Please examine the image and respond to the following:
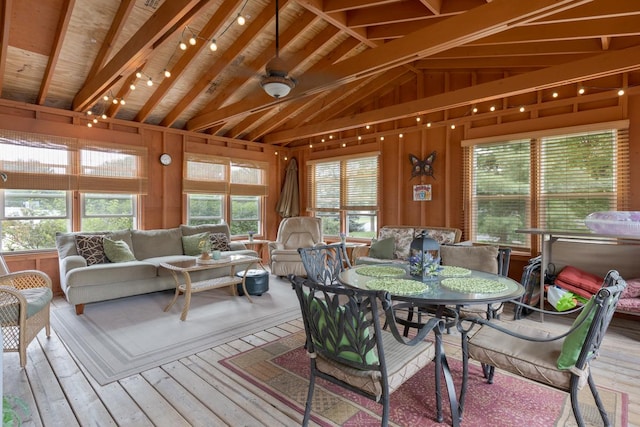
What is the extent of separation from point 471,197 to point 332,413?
4.14 metres

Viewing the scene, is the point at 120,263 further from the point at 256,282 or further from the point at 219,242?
the point at 256,282

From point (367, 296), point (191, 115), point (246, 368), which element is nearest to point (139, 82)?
point (191, 115)

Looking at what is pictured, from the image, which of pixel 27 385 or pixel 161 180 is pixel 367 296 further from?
pixel 161 180

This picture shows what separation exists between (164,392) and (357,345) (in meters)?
1.58

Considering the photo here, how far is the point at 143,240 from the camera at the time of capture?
5336 millimetres

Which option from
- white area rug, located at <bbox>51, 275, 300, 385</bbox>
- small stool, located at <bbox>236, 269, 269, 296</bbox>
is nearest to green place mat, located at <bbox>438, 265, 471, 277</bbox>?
white area rug, located at <bbox>51, 275, 300, 385</bbox>

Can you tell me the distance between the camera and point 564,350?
184cm

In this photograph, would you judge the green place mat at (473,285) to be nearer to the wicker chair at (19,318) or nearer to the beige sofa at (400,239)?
the beige sofa at (400,239)

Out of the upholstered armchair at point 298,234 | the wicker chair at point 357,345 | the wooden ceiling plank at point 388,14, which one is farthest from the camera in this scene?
the upholstered armchair at point 298,234

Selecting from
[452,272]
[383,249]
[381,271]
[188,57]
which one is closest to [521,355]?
[452,272]

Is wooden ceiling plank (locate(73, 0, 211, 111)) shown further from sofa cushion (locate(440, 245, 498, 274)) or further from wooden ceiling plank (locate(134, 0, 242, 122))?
sofa cushion (locate(440, 245, 498, 274))

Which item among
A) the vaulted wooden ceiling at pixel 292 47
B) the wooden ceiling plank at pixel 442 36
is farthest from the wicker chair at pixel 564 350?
the vaulted wooden ceiling at pixel 292 47

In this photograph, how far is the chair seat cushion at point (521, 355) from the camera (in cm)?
185

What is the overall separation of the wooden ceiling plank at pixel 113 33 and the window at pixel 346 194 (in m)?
4.16
